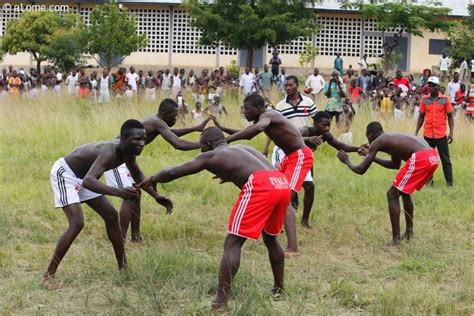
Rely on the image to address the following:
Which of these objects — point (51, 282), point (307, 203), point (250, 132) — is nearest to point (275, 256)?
point (250, 132)

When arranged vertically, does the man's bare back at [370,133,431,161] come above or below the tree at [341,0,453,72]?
below

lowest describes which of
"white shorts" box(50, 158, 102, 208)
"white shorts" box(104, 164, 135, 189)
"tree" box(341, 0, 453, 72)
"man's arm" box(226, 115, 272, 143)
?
"white shorts" box(104, 164, 135, 189)

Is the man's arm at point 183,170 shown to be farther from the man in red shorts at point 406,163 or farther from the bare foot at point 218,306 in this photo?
the man in red shorts at point 406,163

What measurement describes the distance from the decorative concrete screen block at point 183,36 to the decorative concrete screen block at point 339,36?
19.9 feet

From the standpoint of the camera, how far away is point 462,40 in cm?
3459

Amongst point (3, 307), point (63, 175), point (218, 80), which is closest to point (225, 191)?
point (63, 175)

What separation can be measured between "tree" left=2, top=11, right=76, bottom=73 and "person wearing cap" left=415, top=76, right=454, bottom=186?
23403 millimetres

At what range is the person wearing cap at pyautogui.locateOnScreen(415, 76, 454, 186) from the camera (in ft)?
43.1

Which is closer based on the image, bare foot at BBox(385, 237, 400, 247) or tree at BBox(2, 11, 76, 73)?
bare foot at BBox(385, 237, 400, 247)

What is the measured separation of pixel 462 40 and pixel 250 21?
10280 millimetres

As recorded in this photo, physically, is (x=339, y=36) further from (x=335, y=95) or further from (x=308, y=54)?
(x=335, y=95)

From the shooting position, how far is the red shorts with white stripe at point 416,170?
920cm

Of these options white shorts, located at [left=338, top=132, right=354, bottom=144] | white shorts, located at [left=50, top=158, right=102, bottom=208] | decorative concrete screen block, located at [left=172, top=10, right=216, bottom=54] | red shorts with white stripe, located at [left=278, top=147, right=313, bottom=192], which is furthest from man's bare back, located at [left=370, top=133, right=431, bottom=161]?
decorative concrete screen block, located at [left=172, top=10, right=216, bottom=54]

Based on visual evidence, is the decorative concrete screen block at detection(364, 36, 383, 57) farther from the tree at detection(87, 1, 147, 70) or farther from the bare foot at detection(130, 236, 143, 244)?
the bare foot at detection(130, 236, 143, 244)
